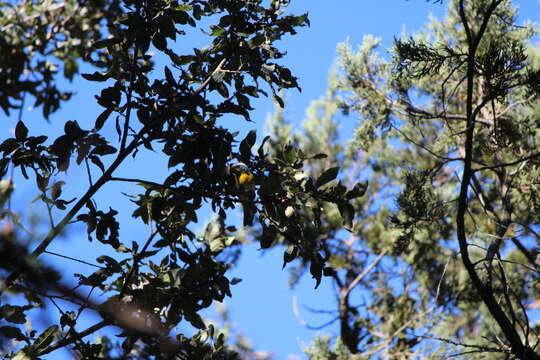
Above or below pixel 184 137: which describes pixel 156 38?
above

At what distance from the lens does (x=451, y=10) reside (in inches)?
187

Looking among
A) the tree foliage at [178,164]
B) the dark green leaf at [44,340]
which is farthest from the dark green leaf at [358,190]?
the dark green leaf at [44,340]

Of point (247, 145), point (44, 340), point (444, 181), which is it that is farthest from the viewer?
point (444, 181)

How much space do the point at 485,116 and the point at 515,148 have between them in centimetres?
55

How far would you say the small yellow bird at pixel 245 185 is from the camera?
1.87m

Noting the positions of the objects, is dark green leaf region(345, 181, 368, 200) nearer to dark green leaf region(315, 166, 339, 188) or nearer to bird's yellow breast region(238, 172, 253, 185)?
dark green leaf region(315, 166, 339, 188)

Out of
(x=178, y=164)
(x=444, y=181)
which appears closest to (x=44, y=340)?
(x=178, y=164)

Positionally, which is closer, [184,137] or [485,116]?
[184,137]

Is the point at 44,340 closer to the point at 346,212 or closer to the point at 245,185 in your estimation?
the point at 245,185

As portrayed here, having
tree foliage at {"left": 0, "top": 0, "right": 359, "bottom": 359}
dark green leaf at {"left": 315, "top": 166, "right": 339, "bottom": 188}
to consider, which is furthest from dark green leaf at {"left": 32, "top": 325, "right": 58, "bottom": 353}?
dark green leaf at {"left": 315, "top": 166, "right": 339, "bottom": 188}

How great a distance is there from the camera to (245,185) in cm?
187

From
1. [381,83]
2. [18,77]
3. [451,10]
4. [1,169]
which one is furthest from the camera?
[451,10]

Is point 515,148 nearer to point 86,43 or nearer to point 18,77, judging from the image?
point 86,43

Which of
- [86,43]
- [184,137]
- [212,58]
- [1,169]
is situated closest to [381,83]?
[86,43]
